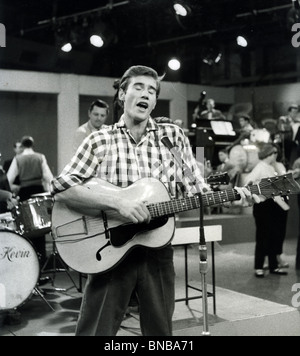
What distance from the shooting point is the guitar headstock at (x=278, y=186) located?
277 centimetres

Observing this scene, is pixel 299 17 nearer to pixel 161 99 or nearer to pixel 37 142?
pixel 161 99

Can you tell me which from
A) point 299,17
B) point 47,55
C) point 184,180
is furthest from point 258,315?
point 47,55

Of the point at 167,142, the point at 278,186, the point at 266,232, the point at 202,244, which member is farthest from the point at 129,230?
the point at 266,232

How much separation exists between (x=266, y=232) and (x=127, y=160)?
436 centimetres

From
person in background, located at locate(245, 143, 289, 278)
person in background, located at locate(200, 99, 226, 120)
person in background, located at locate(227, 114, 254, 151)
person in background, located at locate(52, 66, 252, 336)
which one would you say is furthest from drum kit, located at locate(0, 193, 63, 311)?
person in background, located at locate(200, 99, 226, 120)

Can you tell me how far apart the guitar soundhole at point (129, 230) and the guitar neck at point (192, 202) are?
0.05m

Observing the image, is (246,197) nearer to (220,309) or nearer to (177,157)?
(177,157)

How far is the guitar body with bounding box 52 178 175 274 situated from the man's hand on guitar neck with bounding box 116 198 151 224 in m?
0.10

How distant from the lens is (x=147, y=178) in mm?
2709

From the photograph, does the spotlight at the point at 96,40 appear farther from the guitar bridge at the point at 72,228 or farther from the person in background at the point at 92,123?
the guitar bridge at the point at 72,228

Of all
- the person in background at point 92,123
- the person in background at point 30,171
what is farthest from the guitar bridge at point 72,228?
the person in background at point 30,171
